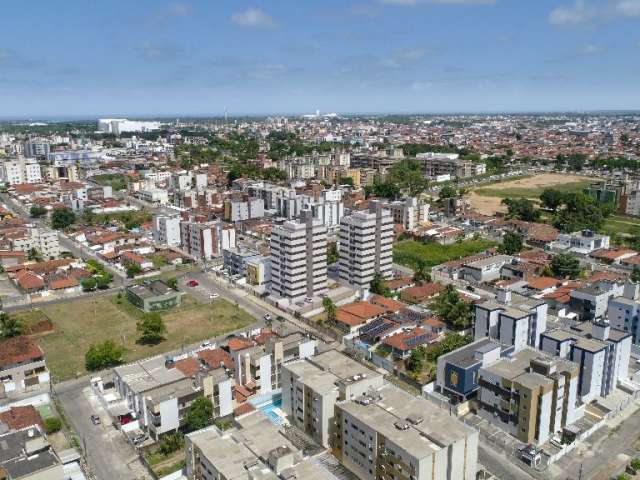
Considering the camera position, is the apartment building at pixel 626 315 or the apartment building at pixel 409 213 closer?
the apartment building at pixel 626 315

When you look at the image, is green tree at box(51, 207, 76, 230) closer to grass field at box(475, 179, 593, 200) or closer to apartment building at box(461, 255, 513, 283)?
A: apartment building at box(461, 255, 513, 283)

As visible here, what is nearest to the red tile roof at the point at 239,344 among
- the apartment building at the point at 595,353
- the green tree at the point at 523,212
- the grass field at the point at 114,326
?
the grass field at the point at 114,326

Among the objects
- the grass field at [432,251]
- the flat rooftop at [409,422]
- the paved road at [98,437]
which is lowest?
the paved road at [98,437]

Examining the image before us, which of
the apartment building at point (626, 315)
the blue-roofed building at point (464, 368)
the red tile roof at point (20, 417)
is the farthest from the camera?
the apartment building at point (626, 315)

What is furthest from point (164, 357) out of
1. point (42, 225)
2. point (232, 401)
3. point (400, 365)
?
point (42, 225)

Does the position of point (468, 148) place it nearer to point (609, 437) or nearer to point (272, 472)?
point (609, 437)

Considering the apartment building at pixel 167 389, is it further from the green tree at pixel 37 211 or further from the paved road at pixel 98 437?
the green tree at pixel 37 211
